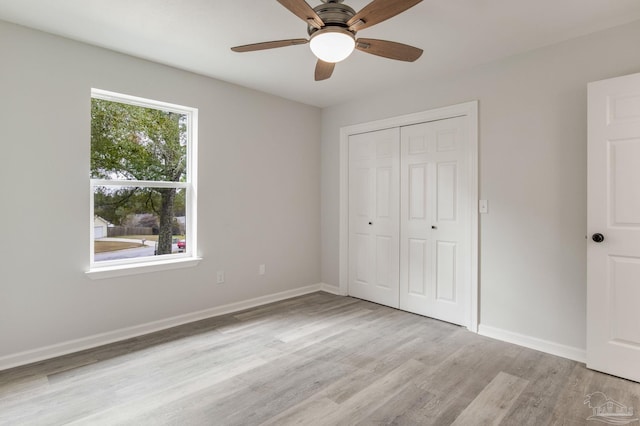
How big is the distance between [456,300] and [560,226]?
1141 mm

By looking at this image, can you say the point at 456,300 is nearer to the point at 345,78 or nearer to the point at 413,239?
the point at 413,239

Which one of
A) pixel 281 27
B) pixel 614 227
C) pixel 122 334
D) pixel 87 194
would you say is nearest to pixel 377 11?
pixel 281 27

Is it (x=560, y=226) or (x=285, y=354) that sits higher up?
(x=560, y=226)

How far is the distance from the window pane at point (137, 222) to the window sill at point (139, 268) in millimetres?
125

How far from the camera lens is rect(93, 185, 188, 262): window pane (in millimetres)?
2965

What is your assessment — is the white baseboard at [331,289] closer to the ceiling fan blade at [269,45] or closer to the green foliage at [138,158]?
the green foliage at [138,158]

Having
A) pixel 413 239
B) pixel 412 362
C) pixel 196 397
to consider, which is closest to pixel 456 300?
pixel 413 239

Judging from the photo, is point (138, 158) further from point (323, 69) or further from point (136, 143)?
point (323, 69)

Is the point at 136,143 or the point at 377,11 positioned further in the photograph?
the point at 136,143

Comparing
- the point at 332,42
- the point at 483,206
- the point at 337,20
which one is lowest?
the point at 483,206

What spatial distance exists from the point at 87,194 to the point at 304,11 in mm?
2299

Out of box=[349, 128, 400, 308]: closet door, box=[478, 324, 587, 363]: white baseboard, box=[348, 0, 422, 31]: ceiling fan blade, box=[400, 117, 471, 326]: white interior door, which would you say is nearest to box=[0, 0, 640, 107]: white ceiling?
box=[348, 0, 422, 31]: ceiling fan blade

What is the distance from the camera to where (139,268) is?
3.05m

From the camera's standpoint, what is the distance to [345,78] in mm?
3496
